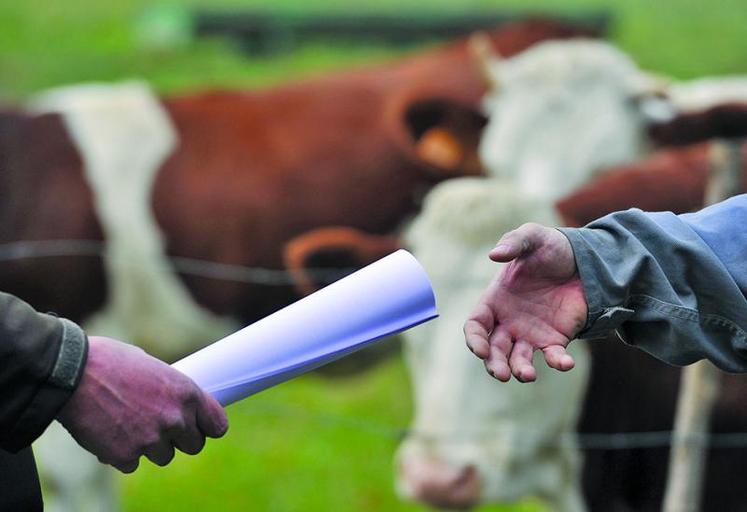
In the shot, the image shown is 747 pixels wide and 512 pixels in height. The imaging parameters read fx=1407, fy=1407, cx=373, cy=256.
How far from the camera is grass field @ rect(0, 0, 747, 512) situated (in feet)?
16.6

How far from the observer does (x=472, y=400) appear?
3262 mm

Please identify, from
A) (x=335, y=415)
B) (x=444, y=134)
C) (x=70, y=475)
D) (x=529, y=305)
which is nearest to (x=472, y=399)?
(x=529, y=305)

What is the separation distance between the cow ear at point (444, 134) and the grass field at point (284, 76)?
883 mm

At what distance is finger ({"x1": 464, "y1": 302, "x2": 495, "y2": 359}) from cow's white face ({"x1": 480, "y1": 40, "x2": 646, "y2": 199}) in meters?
2.88

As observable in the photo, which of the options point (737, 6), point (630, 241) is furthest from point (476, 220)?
point (737, 6)

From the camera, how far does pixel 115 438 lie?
1737mm

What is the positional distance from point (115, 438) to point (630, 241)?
2.28 ft

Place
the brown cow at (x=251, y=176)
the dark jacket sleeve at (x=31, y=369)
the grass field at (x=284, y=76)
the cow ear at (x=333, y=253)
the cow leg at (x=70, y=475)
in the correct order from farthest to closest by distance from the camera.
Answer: the grass field at (x=284, y=76)
the brown cow at (x=251, y=176)
the cow leg at (x=70, y=475)
the cow ear at (x=333, y=253)
the dark jacket sleeve at (x=31, y=369)

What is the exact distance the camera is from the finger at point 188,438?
1753 mm

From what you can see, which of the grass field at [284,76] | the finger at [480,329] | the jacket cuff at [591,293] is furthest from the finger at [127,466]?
the grass field at [284,76]

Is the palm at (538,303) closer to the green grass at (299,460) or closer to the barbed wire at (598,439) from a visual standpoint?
the barbed wire at (598,439)

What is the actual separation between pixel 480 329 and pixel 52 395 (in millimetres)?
531

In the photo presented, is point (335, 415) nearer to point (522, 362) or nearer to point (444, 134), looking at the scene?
point (444, 134)

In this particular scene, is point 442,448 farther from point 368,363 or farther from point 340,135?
point 340,135
